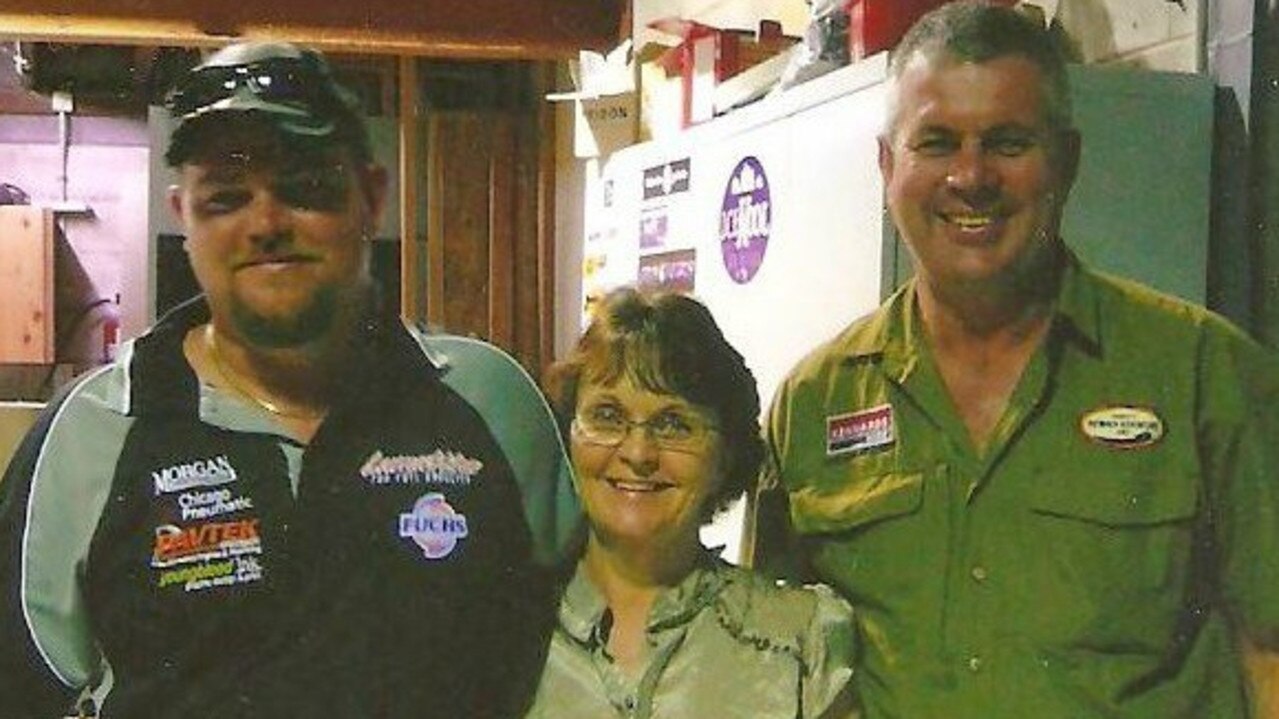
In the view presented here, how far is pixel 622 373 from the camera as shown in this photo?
1.50 meters

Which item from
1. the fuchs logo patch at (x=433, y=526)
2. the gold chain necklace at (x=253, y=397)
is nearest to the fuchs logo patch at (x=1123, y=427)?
the fuchs logo patch at (x=433, y=526)

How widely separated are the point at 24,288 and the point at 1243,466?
584 cm

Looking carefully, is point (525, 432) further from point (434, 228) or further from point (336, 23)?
point (434, 228)

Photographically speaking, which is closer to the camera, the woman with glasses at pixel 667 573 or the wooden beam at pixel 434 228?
the woman with glasses at pixel 667 573

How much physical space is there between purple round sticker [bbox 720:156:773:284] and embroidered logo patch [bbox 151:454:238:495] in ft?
3.41

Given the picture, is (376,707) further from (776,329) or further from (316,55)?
(776,329)

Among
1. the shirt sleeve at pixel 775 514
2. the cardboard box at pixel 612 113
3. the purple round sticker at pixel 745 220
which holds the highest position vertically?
the cardboard box at pixel 612 113

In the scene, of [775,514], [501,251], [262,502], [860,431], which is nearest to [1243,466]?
[860,431]

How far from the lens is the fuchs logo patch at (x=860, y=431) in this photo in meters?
1.62

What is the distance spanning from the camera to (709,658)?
1493mm

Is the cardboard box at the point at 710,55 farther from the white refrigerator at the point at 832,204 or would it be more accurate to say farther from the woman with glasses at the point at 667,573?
the woman with glasses at the point at 667,573

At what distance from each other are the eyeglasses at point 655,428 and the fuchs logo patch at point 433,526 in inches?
6.4

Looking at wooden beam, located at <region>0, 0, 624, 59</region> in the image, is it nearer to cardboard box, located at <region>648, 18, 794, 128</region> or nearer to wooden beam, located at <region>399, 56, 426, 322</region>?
wooden beam, located at <region>399, 56, 426, 322</region>

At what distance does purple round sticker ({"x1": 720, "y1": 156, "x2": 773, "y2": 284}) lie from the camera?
2281 millimetres
